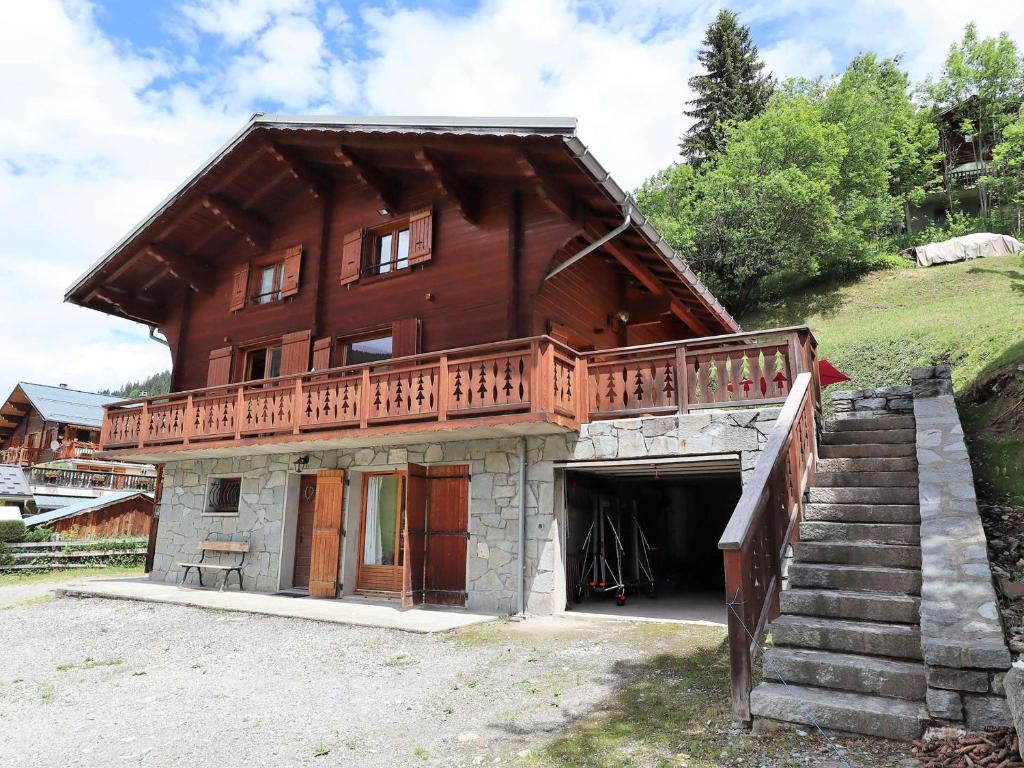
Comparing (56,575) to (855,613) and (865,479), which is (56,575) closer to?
(865,479)

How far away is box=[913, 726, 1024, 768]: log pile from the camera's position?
9.62ft

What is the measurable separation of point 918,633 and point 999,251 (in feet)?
100

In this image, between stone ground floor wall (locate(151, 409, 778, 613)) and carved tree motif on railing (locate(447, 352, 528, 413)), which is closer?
stone ground floor wall (locate(151, 409, 778, 613))

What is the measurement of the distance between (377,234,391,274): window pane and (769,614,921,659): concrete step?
874 centimetres

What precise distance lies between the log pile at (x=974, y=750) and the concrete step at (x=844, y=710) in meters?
0.13

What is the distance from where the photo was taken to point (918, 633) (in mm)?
3848

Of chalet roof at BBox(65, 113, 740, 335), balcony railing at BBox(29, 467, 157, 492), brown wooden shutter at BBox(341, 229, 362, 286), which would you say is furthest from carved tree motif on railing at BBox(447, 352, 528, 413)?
balcony railing at BBox(29, 467, 157, 492)

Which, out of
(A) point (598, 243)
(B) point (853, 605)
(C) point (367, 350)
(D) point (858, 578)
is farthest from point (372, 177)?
(B) point (853, 605)

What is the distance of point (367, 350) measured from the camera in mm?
11344

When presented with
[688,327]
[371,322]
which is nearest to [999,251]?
[688,327]

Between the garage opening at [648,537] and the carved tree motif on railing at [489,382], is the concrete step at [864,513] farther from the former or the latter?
the carved tree motif on railing at [489,382]

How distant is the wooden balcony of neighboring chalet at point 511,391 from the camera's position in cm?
788

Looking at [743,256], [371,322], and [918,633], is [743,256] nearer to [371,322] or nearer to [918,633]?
[371,322]

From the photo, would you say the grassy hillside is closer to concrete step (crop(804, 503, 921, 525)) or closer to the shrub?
concrete step (crop(804, 503, 921, 525))
